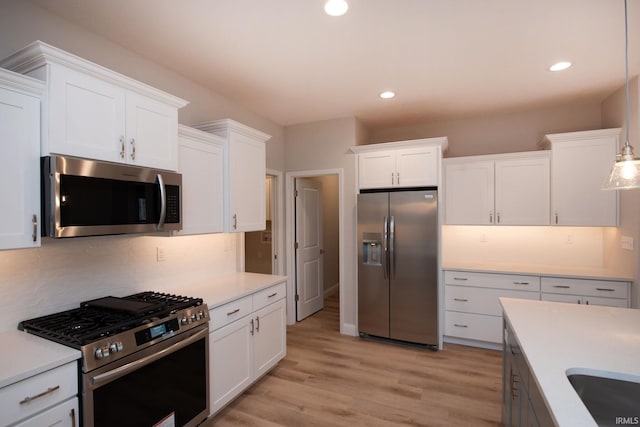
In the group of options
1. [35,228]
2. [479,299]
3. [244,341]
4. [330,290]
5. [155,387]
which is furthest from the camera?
[330,290]

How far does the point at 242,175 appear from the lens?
2.93 metres

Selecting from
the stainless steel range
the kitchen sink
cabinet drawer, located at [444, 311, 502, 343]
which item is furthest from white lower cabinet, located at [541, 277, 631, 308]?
the stainless steel range

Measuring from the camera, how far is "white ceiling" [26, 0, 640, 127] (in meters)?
1.91

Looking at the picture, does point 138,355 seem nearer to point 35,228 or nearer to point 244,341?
point 35,228

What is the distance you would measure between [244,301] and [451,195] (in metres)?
2.69

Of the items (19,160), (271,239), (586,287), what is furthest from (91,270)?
(586,287)

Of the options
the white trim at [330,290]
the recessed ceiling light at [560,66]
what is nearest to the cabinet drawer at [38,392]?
the recessed ceiling light at [560,66]

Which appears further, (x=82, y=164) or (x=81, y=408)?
(x=82, y=164)

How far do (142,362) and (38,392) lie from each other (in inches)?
17.2

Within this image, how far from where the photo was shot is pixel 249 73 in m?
2.75

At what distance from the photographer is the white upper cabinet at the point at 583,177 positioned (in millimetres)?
3119

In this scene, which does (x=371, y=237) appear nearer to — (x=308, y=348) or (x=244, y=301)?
(x=308, y=348)

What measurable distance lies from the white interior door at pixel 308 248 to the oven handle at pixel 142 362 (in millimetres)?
2401

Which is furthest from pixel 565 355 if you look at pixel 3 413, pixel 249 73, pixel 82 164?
pixel 249 73
